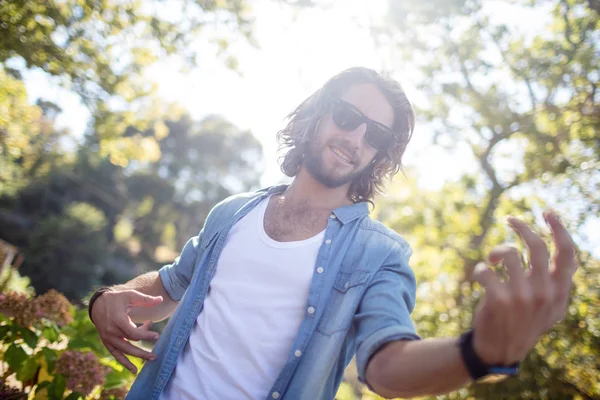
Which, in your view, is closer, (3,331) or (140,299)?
(140,299)

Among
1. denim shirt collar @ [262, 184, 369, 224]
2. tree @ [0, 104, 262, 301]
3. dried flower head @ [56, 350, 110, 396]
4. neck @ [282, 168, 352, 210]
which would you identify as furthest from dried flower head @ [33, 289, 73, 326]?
tree @ [0, 104, 262, 301]

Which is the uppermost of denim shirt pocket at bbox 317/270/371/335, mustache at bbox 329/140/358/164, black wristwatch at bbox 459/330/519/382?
mustache at bbox 329/140/358/164

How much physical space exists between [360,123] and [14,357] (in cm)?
240

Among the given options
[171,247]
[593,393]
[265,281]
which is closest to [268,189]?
[265,281]

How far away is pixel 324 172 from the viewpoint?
6.89 feet

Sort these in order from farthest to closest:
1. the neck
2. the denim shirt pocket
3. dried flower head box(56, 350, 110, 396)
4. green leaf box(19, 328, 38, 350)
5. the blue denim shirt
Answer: green leaf box(19, 328, 38, 350) → dried flower head box(56, 350, 110, 396) → the neck → the denim shirt pocket → the blue denim shirt

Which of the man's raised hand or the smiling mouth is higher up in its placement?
the smiling mouth

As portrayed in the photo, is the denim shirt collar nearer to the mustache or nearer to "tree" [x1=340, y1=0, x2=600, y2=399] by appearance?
the mustache

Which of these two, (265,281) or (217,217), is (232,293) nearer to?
(265,281)

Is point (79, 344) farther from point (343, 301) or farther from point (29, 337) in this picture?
point (343, 301)

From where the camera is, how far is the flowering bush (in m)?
2.27

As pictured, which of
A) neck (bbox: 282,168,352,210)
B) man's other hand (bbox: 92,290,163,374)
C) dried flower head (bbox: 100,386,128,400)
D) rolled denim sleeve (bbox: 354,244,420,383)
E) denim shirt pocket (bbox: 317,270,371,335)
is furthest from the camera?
dried flower head (bbox: 100,386,128,400)

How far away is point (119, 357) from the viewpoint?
66.9 inches

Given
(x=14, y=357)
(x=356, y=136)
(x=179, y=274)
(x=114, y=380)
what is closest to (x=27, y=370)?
(x=14, y=357)
